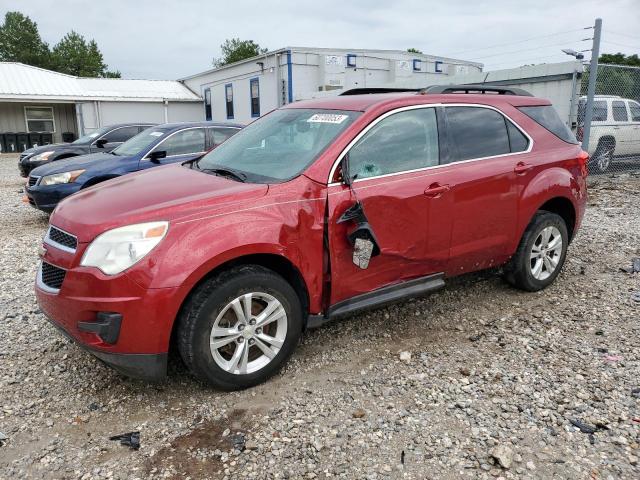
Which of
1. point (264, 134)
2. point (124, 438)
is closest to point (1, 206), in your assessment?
point (264, 134)

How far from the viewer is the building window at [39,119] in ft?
92.1

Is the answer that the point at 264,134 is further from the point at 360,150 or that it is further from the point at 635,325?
the point at 635,325

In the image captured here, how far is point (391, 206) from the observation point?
3559mm

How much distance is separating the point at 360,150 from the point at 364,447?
1.90 m

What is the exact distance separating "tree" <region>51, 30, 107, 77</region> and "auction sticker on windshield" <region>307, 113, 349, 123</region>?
62.4m

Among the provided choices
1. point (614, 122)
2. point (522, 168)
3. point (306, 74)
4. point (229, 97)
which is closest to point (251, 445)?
point (522, 168)

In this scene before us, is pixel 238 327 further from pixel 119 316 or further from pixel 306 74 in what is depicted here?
pixel 306 74

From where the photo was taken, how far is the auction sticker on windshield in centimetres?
369

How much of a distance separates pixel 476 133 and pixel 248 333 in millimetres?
2454

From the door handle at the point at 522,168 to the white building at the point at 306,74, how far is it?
46.2 ft

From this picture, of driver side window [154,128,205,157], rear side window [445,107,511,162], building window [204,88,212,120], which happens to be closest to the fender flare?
rear side window [445,107,511,162]

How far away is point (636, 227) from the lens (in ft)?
23.6

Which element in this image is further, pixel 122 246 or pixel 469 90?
pixel 469 90

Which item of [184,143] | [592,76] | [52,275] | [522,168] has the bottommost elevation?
[52,275]
